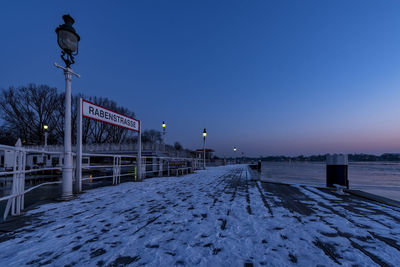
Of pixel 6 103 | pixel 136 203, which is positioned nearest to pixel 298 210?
pixel 136 203

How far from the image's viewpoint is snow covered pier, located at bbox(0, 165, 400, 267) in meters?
1.93

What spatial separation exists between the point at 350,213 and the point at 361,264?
2205 millimetres

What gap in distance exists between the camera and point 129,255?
200 centimetres

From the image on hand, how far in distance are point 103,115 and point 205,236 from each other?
604 centimetres

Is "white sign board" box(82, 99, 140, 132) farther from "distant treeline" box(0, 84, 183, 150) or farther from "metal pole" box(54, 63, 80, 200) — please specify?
"distant treeline" box(0, 84, 183, 150)

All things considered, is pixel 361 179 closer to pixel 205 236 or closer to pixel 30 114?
pixel 205 236

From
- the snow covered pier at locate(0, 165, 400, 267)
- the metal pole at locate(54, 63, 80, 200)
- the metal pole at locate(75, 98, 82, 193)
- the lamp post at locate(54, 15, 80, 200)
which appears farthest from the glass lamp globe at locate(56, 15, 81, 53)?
the snow covered pier at locate(0, 165, 400, 267)

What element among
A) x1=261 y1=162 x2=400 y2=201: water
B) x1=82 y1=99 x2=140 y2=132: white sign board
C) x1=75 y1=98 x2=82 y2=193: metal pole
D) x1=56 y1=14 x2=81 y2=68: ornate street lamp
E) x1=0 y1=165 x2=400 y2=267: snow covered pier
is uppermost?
x1=56 y1=14 x2=81 y2=68: ornate street lamp

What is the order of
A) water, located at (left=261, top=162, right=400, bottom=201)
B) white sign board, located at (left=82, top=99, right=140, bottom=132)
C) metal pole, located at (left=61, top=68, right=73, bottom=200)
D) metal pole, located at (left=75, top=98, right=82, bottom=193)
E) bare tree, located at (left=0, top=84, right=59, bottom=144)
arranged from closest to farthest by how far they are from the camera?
metal pole, located at (left=61, top=68, right=73, bottom=200)
metal pole, located at (left=75, top=98, right=82, bottom=193)
white sign board, located at (left=82, top=99, right=140, bottom=132)
water, located at (left=261, top=162, right=400, bottom=201)
bare tree, located at (left=0, top=84, right=59, bottom=144)

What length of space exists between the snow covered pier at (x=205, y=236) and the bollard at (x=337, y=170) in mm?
2374

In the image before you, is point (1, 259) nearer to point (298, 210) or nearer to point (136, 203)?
point (136, 203)

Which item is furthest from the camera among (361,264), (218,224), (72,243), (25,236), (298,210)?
(298,210)

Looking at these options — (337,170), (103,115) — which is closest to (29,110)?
(103,115)

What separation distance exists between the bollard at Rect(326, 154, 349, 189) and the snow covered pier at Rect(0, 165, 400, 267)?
2374 mm
